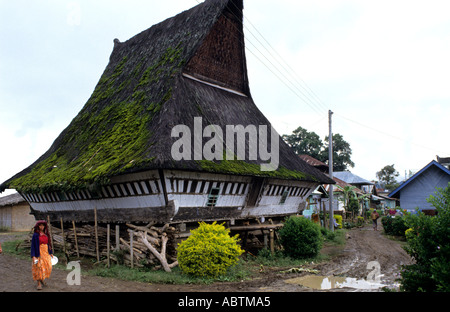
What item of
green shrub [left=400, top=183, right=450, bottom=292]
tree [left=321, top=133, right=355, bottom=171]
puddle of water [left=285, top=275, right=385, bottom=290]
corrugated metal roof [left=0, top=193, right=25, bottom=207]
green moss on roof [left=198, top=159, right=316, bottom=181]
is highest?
tree [left=321, top=133, right=355, bottom=171]

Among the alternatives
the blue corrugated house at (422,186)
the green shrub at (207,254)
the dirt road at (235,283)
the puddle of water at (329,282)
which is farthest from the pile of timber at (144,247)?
the blue corrugated house at (422,186)

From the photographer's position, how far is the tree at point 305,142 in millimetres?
59000

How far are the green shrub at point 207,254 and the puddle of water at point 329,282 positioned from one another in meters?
2.02

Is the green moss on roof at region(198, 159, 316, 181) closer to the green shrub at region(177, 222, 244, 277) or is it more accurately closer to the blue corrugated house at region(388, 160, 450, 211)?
the green shrub at region(177, 222, 244, 277)

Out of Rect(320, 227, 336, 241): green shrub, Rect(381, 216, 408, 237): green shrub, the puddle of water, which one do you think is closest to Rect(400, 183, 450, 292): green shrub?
the puddle of water

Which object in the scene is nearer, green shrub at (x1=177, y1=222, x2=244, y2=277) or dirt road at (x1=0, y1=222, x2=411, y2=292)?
dirt road at (x1=0, y1=222, x2=411, y2=292)

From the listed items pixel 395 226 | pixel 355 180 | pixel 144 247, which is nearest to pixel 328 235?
pixel 395 226

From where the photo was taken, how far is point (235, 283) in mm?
10734

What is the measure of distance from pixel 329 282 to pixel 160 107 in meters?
9.06

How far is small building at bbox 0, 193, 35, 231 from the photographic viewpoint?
104 feet

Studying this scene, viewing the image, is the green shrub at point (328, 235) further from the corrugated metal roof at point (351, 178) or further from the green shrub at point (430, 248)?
the corrugated metal roof at point (351, 178)

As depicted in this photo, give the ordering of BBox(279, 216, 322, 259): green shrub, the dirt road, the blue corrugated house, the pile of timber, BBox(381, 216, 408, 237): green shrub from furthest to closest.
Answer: BBox(381, 216, 408, 237): green shrub, the blue corrugated house, BBox(279, 216, 322, 259): green shrub, the pile of timber, the dirt road

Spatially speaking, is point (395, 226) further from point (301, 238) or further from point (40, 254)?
point (40, 254)

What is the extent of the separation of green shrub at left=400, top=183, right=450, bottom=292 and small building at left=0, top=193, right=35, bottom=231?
107ft
